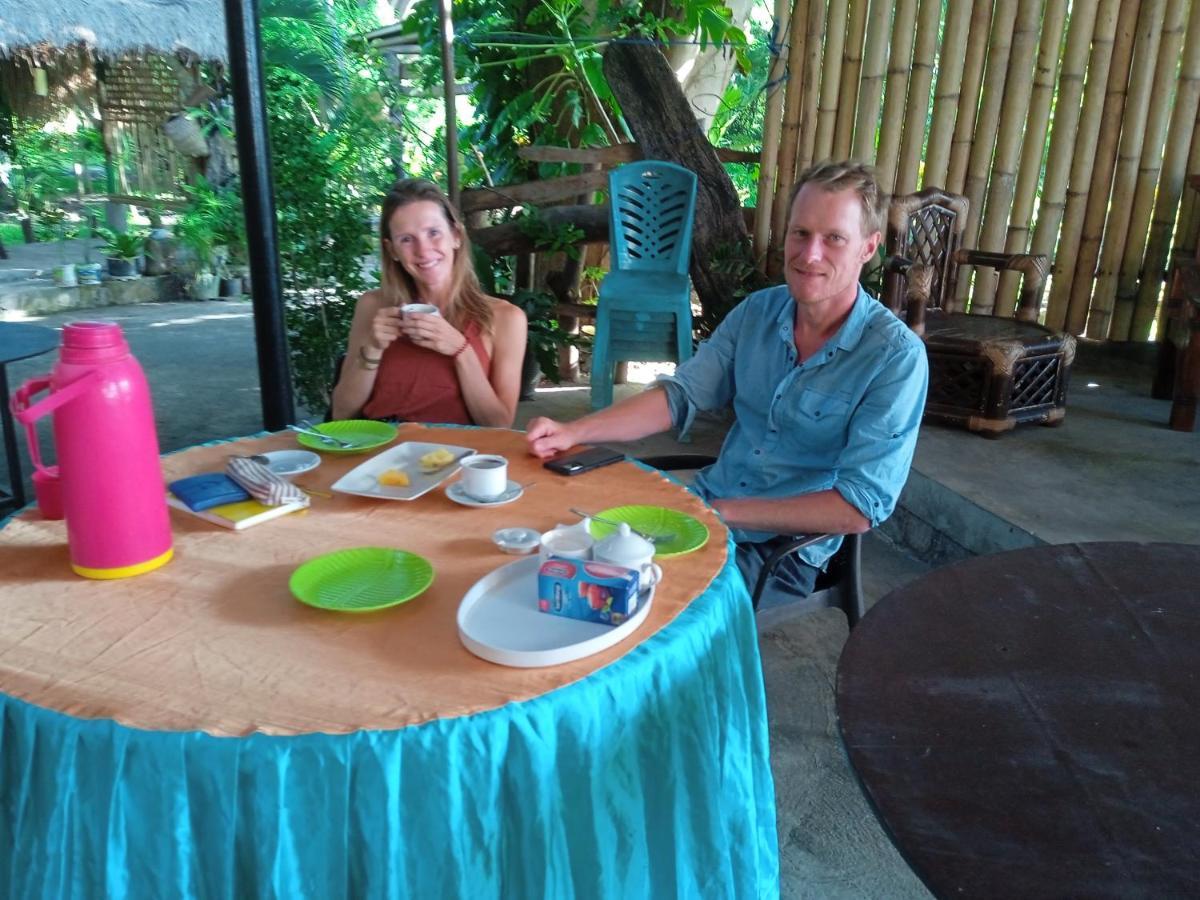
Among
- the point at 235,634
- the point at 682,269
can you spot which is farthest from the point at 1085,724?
the point at 682,269

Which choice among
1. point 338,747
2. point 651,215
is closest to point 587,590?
→ point 338,747

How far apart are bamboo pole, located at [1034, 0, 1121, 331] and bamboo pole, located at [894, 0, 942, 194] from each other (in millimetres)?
646

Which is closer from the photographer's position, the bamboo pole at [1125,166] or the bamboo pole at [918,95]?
the bamboo pole at [1125,166]

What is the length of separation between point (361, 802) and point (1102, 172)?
15.4 ft

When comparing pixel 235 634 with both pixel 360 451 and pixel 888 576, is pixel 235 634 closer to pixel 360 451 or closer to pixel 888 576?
pixel 360 451


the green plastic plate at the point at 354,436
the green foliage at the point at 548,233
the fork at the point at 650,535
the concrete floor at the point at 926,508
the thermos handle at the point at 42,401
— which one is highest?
the green foliage at the point at 548,233

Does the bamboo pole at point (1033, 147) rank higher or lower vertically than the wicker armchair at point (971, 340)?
higher

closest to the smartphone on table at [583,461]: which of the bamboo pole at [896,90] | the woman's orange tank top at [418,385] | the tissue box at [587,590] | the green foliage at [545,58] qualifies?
the tissue box at [587,590]

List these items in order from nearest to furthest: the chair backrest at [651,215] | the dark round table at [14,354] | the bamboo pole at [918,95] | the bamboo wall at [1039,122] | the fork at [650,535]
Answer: the fork at [650,535], the dark round table at [14,354], the bamboo wall at [1039,122], the bamboo pole at [918,95], the chair backrest at [651,215]

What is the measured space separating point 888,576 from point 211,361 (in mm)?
4993

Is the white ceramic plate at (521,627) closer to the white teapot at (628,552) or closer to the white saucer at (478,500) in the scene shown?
the white teapot at (628,552)

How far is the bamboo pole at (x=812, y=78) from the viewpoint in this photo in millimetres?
4660

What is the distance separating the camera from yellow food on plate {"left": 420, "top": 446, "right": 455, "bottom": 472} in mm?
1745

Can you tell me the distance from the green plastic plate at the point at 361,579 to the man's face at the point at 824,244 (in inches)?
42.3
